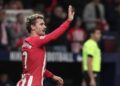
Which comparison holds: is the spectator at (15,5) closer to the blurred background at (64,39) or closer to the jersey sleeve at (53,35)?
the blurred background at (64,39)

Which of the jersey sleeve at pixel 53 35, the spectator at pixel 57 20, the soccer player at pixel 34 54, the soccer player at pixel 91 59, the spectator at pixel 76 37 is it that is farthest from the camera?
the spectator at pixel 57 20

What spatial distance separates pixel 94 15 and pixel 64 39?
3.52ft

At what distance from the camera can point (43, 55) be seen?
7.69 meters

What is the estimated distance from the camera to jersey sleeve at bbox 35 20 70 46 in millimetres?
7426

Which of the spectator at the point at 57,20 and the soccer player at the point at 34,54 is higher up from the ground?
the spectator at the point at 57,20

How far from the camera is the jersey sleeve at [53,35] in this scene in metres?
7.43

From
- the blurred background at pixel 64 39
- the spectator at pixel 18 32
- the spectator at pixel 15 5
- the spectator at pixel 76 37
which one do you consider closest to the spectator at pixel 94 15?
the blurred background at pixel 64 39

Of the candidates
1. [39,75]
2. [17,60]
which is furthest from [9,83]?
[39,75]

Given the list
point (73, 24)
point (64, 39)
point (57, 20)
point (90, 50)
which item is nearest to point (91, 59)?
point (90, 50)

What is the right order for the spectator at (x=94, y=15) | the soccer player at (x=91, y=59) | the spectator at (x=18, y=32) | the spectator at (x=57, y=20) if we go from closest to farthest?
1. the soccer player at (x=91, y=59)
2. the spectator at (x=18, y=32)
3. the spectator at (x=57, y=20)
4. the spectator at (x=94, y=15)

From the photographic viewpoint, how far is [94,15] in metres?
14.7

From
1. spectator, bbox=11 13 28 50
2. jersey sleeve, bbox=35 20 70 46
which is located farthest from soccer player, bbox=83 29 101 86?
jersey sleeve, bbox=35 20 70 46

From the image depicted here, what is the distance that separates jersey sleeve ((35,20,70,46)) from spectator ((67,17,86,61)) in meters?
6.53

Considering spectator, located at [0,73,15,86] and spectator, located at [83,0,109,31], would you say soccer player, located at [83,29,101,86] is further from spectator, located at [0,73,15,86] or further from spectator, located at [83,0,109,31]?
spectator, located at [83,0,109,31]
